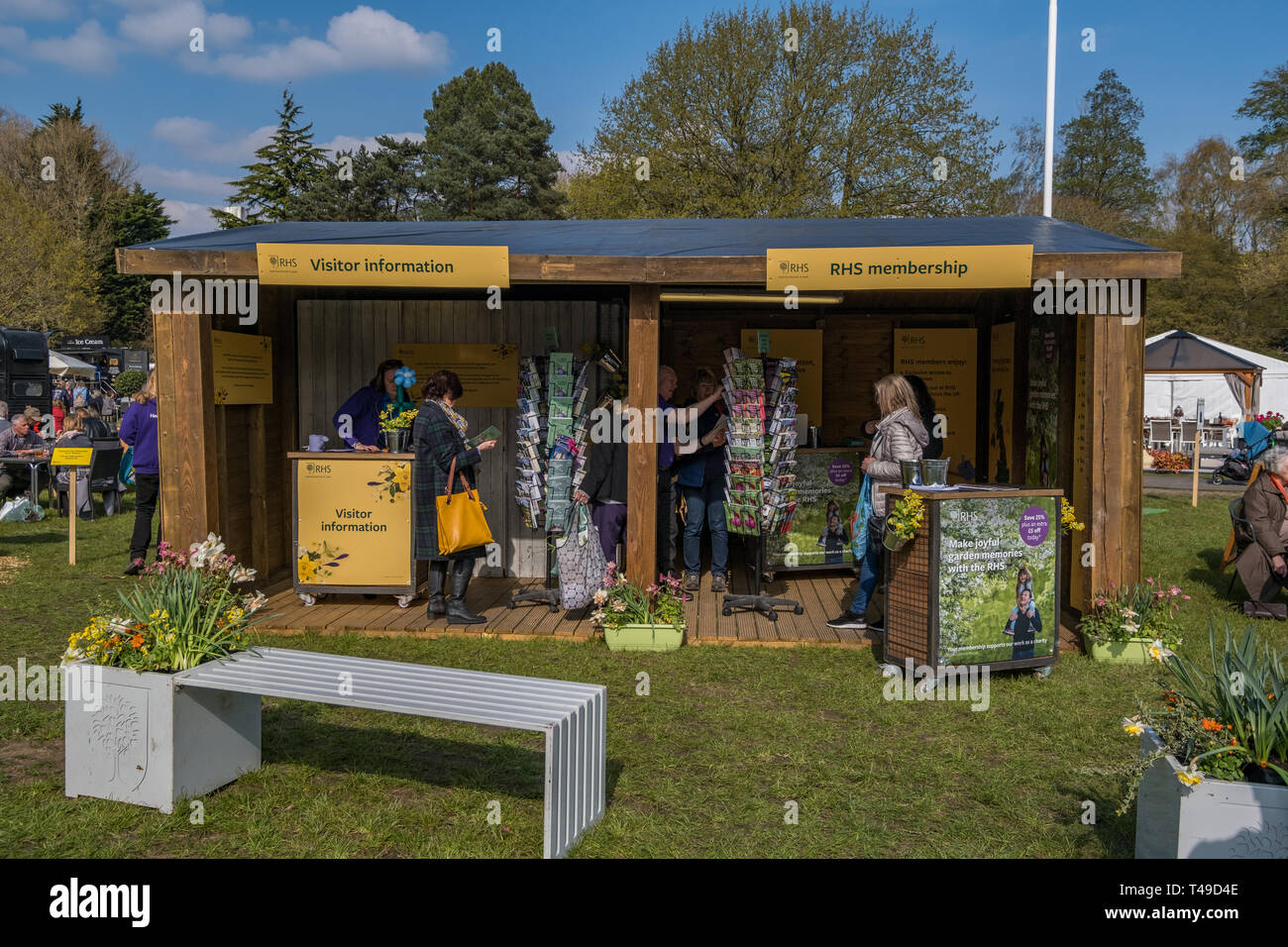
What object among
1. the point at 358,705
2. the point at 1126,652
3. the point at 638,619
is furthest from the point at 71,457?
the point at 1126,652

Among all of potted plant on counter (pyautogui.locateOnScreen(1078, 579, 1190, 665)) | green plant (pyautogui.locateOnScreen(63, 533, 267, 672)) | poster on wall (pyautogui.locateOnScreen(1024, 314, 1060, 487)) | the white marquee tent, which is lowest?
potted plant on counter (pyautogui.locateOnScreen(1078, 579, 1190, 665))

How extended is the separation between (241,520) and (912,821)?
6070 millimetres

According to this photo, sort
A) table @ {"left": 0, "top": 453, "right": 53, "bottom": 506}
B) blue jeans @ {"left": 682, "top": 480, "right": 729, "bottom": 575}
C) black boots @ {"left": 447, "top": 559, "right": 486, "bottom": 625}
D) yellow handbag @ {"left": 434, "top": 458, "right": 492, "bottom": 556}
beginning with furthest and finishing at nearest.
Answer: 1. table @ {"left": 0, "top": 453, "right": 53, "bottom": 506}
2. blue jeans @ {"left": 682, "top": 480, "right": 729, "bottom": 575}
3. black boots @ {"left": 447, "top": 559, "right": 486, "bottom": 625}
4. yellow handbag @ {"left": 434, "top": 458, "right": 492, "bottom": 556}

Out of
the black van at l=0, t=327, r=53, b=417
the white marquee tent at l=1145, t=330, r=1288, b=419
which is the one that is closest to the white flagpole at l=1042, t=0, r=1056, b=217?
the white marquee tent at l=1145, t=330, r=1288, b=419

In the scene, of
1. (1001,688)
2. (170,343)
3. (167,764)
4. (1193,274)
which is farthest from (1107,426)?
(1193,274)

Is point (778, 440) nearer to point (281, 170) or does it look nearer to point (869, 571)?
point (869, 571)

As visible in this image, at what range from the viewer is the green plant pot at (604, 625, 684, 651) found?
21.8ft

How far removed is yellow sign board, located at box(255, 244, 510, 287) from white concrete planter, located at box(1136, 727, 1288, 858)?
475 cm

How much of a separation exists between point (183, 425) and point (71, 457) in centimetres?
439

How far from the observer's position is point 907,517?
5.82 m

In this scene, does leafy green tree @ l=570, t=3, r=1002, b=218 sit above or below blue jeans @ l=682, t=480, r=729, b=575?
above

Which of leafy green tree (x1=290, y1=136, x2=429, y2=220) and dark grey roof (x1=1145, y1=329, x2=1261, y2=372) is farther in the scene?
leafy green tree (x1=290, y1=136, x2=429, y2=220)

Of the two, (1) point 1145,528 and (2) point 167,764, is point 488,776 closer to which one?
(2) point 167,764

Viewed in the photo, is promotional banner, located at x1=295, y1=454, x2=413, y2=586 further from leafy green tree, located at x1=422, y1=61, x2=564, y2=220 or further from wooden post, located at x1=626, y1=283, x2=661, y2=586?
leafy green tree, located at x1=422, y1=61, x2=564, y2=220
